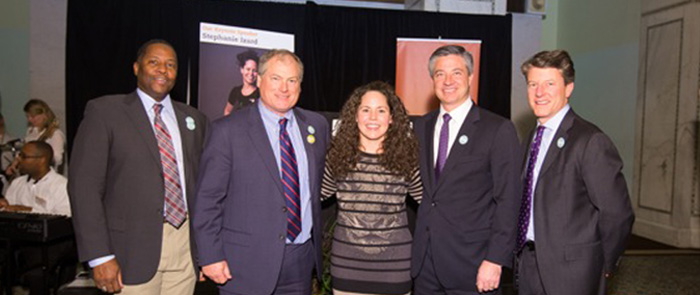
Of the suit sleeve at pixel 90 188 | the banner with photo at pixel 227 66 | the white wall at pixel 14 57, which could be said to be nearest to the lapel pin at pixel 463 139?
the suit sleeve at pixel 90 188

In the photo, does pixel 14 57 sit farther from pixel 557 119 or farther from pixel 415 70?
pixel 557 119

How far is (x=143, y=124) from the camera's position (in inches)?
91.7

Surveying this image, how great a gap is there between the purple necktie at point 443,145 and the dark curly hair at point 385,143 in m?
0.12

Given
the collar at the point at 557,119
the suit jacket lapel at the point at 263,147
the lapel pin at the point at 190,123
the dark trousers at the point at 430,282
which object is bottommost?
the dark trousers at the point at 430,282

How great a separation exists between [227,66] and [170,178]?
430 cm

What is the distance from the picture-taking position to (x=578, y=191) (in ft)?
7.27

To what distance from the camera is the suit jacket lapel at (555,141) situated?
227 cm

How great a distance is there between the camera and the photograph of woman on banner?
6430 millimetres

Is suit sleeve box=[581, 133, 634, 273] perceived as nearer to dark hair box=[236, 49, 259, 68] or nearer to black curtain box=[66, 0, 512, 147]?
dark hair box=[236, 49, 259, 68]

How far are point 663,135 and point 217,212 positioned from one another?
6691mm

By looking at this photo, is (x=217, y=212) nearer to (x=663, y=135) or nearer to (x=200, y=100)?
(x=200, y=100)

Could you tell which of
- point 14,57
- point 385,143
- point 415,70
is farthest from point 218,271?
point 14,57

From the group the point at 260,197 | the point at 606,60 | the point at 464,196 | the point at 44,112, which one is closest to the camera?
the point at 260,197

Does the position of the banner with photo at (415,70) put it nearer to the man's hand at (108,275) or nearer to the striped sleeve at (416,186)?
the striped sleeve at (416,186)
